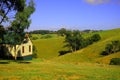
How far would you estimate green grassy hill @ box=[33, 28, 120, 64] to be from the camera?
85.9 metres

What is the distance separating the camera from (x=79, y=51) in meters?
98.3

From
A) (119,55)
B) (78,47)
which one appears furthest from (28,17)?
(78,47)

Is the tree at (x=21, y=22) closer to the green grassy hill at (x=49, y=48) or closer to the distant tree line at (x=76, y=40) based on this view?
the distant tree line at (x=76, y=40)

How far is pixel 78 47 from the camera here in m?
118

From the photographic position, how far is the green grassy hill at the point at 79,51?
282 feet

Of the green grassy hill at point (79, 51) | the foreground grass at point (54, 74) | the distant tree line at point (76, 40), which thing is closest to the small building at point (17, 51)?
the green grassy hill at point (79, 51)

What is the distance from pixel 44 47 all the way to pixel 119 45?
54.9 meters

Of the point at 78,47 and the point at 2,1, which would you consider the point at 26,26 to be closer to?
the point at 2,1

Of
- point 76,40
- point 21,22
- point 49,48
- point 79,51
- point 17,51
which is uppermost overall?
point 21,22

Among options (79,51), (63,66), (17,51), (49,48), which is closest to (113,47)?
(79,51)

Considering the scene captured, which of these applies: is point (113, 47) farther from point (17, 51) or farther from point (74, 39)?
point (17, 51)

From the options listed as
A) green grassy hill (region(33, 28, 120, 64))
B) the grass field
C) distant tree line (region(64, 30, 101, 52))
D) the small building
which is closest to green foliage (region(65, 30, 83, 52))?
distant tree line (region(64, 30, 101, 52))

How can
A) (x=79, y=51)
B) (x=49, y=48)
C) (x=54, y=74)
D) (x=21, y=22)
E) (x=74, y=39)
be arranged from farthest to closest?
(x=49, y=48) → (x=74, y=39) → (x=79, y=51) → (x=21, y=22) → (x=54, y=74)

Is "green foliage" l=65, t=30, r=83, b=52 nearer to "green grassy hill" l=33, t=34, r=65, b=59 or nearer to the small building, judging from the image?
"green grassy hill" l=33, t=34, r=65, b=59
